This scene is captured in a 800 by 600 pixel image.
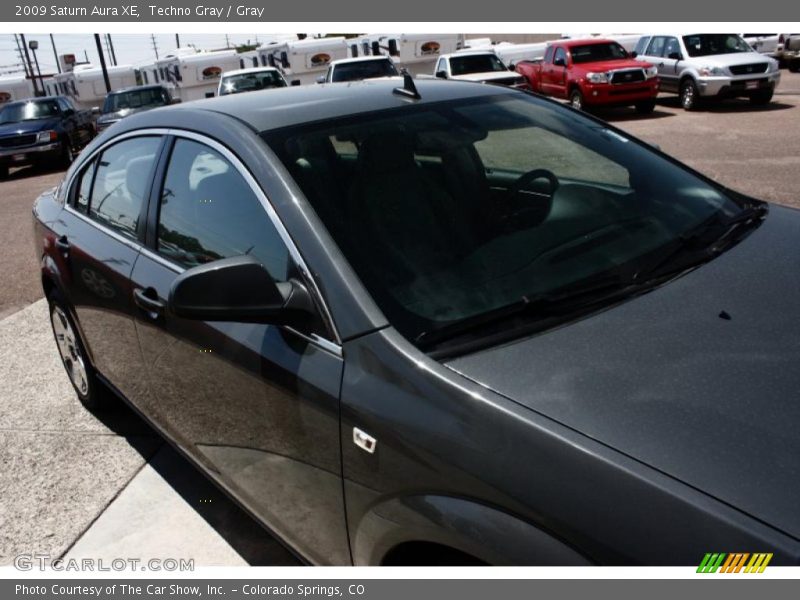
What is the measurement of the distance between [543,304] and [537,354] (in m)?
0.23

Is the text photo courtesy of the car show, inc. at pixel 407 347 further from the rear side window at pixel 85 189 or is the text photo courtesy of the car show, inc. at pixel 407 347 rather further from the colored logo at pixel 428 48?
the colored logo at pixel 428 48

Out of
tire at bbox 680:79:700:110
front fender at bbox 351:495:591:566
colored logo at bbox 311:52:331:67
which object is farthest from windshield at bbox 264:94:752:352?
colored logo at bbox 311:52:331:67

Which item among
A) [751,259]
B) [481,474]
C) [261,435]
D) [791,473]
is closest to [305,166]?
[261,435]

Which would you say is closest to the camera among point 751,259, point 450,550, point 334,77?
point 450,550

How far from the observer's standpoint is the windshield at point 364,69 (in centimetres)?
1769

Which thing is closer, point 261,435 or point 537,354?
point 537,354

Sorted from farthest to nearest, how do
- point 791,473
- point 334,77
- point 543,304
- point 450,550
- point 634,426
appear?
point 334,77
point 543,304
point 450,550
point 634,426
point 791,473

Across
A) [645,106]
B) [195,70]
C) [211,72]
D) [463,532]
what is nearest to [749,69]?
[645,106]

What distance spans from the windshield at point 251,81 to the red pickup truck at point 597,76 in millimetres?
6806

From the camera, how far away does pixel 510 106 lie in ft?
9.51

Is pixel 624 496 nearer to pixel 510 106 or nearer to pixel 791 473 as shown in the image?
pixel 791 473

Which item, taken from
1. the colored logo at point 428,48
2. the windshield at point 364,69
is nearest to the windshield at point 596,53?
the windshield at point 364,69

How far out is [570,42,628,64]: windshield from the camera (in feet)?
56.5

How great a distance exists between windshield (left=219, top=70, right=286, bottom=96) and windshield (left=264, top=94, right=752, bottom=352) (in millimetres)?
16678
